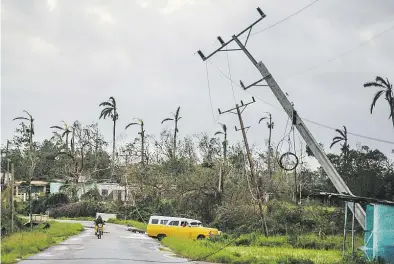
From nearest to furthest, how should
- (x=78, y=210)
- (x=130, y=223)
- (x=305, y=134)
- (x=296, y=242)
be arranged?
(x=305, y=134)
(x=296, y=242)
(x=130, y=223)
(x=78, y=210)

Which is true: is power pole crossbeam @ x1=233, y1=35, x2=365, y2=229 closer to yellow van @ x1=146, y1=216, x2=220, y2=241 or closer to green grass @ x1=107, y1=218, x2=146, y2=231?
yellow van @ x1=146, y1=216, x2=220, y2=241

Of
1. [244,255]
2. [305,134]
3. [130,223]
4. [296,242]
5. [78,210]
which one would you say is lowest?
[130,223]

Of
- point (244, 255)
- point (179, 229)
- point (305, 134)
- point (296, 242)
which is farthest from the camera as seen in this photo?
point (179, 229)

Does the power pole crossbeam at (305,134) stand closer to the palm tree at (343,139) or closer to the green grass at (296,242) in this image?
the green grass at (296,242)

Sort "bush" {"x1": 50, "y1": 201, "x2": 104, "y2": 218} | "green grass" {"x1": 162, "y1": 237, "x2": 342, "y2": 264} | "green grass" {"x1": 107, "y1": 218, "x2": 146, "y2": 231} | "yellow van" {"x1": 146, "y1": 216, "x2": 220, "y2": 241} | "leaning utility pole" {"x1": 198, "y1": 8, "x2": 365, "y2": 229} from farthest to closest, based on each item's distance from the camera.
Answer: "bush" {"x1": 50, "y1": 201, "x2": 104, "y2": 218} → "green grass" {"x1": 107, "y1": 218, "x2": 146, "y2": 231} → "yellow van" {"x1": 146, "y1": 216, "x2": 220, "y2": 241} → "leaning utility pole" {"x1": 198, "y1": 8, "x2": 365, "y2": 229} → "green grass" {"x1": 162, "y1": 237, "x2": 342, "y2": 264}

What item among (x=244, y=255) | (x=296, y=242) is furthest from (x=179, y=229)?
(x=244, y=255)

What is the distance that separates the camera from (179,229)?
39.1 meters

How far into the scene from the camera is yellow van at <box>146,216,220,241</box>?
127 ft

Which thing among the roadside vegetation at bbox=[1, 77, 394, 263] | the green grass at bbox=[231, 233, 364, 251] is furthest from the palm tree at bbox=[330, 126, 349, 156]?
the green grass at bbox=[231, 233, 364, 251]

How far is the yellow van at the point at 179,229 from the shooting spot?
3862cm

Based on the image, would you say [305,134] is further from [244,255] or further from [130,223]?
[130,223]

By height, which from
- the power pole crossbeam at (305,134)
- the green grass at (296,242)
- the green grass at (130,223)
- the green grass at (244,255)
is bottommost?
the green grass at (130,223)

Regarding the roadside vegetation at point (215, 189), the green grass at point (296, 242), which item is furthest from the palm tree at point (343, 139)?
the green grass at point (296, 242)

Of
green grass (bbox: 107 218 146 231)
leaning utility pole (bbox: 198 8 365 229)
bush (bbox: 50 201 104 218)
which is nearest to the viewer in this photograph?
leaning utility pole (bbox: 198 8 365 229)
